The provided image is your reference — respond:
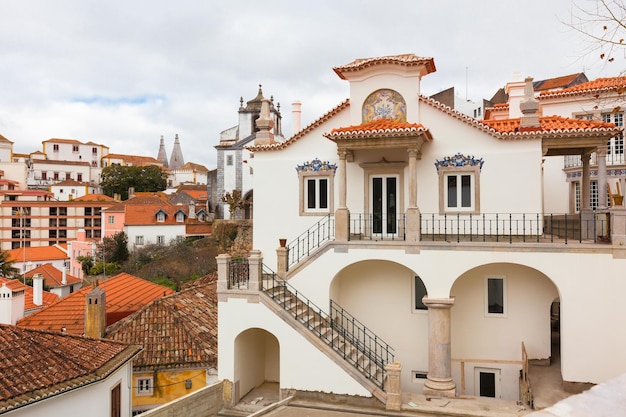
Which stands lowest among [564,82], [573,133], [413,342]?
[413,342]

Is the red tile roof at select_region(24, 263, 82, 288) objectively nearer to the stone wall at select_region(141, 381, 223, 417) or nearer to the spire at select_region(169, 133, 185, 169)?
the stone wall at select_region(141, 381, 223, 417)

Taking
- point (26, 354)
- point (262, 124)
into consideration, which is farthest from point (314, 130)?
point (26, 354)

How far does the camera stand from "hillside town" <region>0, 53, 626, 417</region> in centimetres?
1345

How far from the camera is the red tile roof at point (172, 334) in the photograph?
684 inches

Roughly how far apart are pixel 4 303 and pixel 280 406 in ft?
62.3

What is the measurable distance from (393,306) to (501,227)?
4298 mm

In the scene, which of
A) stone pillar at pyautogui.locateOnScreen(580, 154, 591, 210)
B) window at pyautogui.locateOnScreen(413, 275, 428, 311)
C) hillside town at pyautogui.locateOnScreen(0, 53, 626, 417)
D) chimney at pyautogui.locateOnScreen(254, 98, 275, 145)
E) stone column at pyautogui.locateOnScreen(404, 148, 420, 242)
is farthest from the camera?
chimney at pyautogui.locateOnScreen(254, 98, 275, 145)

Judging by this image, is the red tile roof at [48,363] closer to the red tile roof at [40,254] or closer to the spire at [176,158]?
the red tile roof at [40,254]

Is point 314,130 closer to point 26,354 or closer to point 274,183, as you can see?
point 274,183

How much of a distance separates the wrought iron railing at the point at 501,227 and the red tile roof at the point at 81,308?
51.5ft

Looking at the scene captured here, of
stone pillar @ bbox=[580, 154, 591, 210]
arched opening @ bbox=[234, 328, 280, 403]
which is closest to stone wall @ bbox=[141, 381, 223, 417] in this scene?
arched opening @ bbox=[234, 328, 280, 403]

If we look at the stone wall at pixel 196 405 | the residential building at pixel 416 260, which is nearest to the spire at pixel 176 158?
the residential building at pixel 416 260

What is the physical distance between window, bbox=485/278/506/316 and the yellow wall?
32.6 feet

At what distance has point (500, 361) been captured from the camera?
15352 mm
